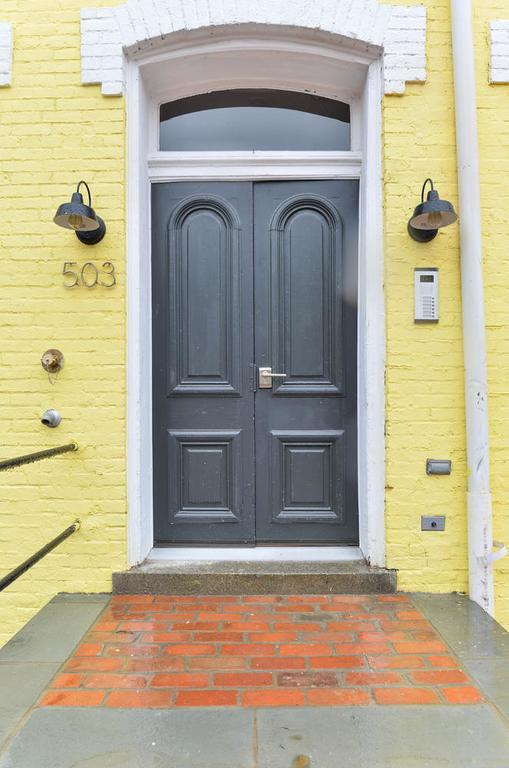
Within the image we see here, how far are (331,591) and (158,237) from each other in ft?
7.94

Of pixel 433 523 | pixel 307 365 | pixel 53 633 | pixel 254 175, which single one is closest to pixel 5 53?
pixel 254 175

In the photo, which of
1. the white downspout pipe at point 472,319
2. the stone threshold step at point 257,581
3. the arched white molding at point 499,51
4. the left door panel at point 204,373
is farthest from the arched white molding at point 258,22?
the stone threshold step at point 257,581

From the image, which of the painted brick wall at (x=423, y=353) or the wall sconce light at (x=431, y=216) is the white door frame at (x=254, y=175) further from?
the wall sconce light at (x=431, y=216)

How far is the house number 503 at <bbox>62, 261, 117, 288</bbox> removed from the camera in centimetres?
322

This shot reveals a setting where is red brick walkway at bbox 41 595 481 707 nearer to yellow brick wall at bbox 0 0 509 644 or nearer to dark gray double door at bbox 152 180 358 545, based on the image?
yellow brick wall at bbox 0 0 509 644

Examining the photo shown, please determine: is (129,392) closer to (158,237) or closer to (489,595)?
(158,237)

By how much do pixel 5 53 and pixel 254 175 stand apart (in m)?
1.62

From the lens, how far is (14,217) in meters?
3.25

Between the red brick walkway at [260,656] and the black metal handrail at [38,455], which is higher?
the black metal handrail at [38,455]

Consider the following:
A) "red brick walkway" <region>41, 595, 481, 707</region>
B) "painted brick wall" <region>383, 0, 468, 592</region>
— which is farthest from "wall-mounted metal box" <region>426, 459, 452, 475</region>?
"red brick walkway" <region>41, 595, 481, 707</region>

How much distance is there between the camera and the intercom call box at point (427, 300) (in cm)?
318

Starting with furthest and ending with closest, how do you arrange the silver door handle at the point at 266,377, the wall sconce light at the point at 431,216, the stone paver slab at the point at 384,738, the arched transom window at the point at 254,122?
1. the arched transom window at the point at 254,122
2. the silver door handle at the point at 266,377
3. the wall sconce light at the point at 431,216
4. the stone paver slab at the point at 384,738

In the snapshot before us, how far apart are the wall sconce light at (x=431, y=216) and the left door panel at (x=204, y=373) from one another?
1.05m

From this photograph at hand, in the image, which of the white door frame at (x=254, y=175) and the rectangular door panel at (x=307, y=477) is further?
the rectangular door panel at (x=307, y=477)
